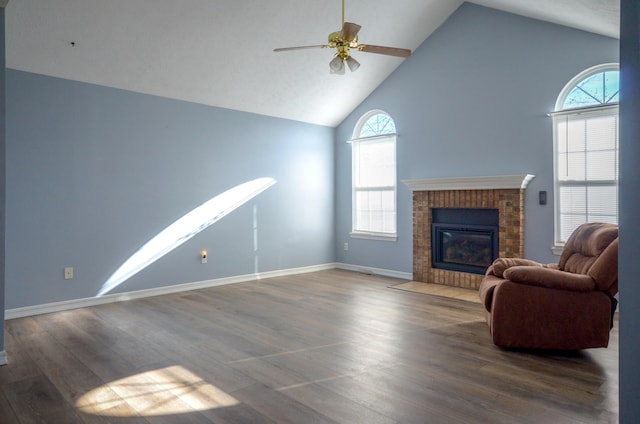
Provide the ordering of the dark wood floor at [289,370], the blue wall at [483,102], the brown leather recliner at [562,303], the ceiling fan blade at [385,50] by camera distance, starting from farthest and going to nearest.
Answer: the blue wall at [483,102]
the ceiling fan blade at [385,50]
the brown leather recliner at [562,303]
the dark wood floor at [289,370]

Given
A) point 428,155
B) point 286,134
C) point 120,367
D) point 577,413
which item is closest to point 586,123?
point 428,155

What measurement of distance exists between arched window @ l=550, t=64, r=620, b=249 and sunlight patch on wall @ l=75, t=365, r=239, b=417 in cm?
423

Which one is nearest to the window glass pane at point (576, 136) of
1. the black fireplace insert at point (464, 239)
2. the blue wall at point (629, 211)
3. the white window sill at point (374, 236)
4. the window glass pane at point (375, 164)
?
the black fireplace insert at point (464, 239)

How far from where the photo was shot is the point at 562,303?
3.18m

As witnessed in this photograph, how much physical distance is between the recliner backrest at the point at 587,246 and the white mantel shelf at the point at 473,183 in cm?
144

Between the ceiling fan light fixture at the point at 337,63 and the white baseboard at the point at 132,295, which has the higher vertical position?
the ceiling fan light fixture at the point at 337,63

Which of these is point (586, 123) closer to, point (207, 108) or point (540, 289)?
point (540, 289)

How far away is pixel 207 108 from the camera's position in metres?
5.85

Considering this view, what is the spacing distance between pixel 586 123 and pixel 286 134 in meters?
4.10

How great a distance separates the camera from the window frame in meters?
6.61

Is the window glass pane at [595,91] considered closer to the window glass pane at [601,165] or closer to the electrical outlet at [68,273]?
the window glass pane at [601,165]

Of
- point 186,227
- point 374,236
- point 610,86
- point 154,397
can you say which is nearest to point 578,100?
point 610,86

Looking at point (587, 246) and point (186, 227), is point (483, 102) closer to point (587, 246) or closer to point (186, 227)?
point (587, 246)

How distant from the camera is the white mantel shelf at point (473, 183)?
5.11m
